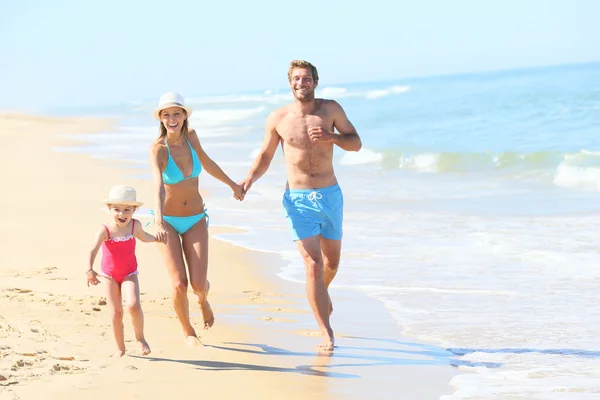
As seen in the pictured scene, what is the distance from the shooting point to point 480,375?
554 centimetres

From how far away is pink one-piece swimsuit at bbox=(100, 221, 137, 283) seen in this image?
5531mm

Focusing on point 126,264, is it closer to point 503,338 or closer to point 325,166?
point 325,166

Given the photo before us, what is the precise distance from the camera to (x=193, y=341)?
6000mm

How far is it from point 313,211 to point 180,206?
2.83 feet

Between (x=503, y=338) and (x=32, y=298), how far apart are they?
3428 mm

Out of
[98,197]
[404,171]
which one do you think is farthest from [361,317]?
[404,171]

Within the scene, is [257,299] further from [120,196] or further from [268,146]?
[120,196]

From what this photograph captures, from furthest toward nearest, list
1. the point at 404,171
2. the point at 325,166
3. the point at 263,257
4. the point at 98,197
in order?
the point at 404,171 < the point at 98,197 < the point at 263,257 < the point at 325,166

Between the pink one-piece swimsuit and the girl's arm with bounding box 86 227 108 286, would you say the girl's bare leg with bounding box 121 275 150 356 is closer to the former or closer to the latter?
the pink one-piece swimsuit

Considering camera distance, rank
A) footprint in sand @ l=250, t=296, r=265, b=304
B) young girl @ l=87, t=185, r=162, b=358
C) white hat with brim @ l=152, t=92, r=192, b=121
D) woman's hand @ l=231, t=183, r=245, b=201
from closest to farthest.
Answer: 1. young girl @ l=87, t=185, r=162, b=358
2. white hat with brim @ l=152, t=92, r=192, b=121
3. woman's hand @ l=231, t=183, r=245, b=201
4. footprint in sand @ l=250, t=296, r=265, b=304

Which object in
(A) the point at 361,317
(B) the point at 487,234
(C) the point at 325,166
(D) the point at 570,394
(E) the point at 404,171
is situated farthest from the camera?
(E) the point at 404,171

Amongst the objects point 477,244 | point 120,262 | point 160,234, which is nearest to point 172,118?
point 160,234

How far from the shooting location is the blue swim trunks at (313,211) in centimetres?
628

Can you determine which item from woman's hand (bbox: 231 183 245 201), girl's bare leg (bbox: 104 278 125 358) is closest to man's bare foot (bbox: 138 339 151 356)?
girl's bare leg (bbox: 104 278 125 358)
